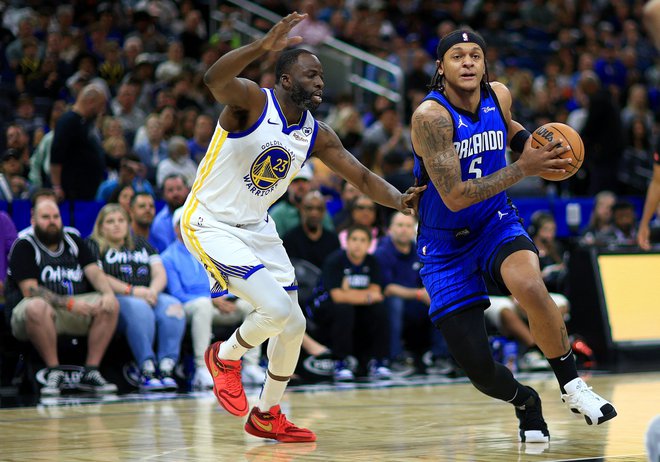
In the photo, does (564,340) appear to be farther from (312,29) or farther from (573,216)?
→ (312,29)

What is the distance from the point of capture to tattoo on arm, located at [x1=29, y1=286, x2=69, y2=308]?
30.1 feet

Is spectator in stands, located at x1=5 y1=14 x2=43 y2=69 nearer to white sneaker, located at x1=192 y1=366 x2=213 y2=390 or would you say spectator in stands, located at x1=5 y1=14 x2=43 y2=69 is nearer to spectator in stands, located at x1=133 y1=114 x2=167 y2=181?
spectator in stands, located at x1=133 y1=114 x2=167 y2=181

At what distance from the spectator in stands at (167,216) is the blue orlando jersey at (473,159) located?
4822 millimetres

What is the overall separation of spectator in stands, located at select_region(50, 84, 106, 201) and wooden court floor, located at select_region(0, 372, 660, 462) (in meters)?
2.92

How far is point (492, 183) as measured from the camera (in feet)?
18.0

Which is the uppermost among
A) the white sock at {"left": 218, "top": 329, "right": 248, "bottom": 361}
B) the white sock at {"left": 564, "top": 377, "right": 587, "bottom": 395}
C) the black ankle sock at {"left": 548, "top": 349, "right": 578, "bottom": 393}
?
the white sock at {"left": 218, "top": 329, "right": 248, "bottom": 361}

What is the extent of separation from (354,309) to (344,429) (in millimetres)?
3993

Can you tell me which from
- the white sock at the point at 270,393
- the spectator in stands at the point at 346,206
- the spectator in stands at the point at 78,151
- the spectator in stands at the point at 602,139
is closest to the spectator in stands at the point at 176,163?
the spectator in stands at the point at 78,151

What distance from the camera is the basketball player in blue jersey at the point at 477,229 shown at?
5.53m

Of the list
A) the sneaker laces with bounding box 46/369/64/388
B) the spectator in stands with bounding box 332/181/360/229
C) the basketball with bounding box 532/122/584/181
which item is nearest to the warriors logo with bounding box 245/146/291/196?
the basketball with bounding box 532/122/584/181

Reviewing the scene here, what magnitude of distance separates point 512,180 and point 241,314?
203 inches

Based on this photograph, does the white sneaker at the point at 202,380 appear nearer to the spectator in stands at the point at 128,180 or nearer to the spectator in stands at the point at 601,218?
the spectator in stands at the point at 128,180

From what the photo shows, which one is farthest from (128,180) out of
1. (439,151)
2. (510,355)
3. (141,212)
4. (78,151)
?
(439,151)

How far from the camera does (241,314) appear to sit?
1021 cm
